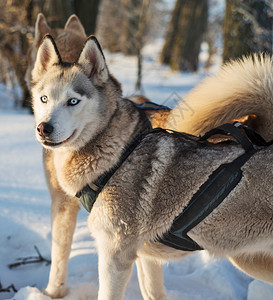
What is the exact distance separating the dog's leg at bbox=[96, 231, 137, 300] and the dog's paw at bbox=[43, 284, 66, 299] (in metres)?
0.62

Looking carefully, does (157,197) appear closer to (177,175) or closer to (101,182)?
(177,175)

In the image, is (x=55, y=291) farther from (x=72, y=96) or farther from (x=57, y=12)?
(x=57, y=12)

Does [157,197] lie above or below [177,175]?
below

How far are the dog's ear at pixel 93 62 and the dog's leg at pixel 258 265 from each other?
1.31 metres

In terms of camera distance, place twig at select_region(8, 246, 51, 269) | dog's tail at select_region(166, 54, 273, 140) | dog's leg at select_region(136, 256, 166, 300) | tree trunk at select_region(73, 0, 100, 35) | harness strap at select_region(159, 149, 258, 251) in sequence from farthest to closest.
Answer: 1. tree trunk at select_region(73, 0, 100, 35)
2. twig at select_region(8, 246, 51, 269)
3. dog's leg at select_region(136, 256, 166, 300)
4. dog's tail at select_region(166, 54, 273, 140)
5. harness strap at select_region(159, 149, 258, 251)

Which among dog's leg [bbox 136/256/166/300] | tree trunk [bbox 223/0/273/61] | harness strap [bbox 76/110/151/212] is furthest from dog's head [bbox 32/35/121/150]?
tree trunk [bbox 223/0/273/61]

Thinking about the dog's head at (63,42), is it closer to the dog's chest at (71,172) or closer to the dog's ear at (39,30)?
the dog's ear at (39,30)

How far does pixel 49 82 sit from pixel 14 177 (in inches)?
85.3

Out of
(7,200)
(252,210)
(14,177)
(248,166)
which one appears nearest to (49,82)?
(248,166)

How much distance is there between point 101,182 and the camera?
1732 millimetres

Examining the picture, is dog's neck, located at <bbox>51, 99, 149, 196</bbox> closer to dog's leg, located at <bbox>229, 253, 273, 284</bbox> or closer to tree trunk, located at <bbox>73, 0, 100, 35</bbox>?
dog's leg, located at <bbox>229, 253, 273, 284</bbox>

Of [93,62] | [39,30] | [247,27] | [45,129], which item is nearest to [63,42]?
[39,30]

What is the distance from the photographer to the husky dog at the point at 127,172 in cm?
164

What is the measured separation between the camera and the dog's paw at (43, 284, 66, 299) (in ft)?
7.41
